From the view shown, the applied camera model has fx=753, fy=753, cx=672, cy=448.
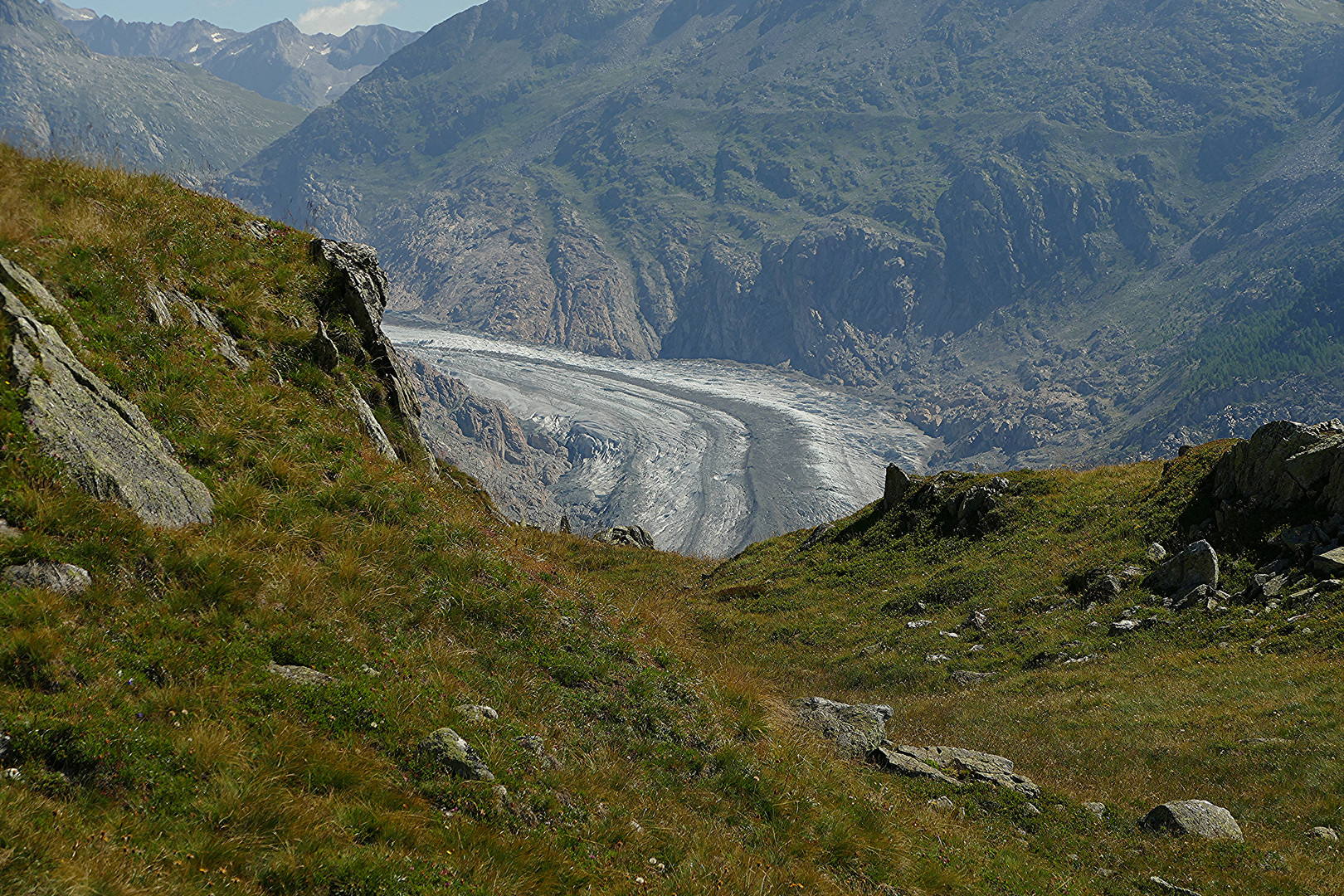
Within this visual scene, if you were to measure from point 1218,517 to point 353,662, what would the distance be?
27.8 meters

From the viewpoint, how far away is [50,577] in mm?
7762

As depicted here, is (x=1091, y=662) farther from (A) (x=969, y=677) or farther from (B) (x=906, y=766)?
(B) (x=906, y=766)

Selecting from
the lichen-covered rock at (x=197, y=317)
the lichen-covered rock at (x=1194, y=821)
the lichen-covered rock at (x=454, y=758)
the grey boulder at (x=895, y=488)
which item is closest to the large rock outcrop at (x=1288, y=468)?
the lichen-covered rock at (x=1194, y=821)

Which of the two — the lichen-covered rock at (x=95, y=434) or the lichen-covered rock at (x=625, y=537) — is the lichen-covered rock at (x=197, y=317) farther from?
the lichen-covered rock at (x=625, y=537)

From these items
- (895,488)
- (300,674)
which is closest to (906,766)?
(300,674)

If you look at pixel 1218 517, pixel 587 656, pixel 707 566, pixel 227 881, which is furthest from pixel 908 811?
pixel 707 566

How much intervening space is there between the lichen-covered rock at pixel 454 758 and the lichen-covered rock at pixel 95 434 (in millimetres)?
4483

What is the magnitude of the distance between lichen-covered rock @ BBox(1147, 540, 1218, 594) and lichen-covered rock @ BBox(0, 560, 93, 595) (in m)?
27.8

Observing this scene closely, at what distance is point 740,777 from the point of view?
1045cm

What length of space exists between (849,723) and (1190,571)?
14695 millimetres

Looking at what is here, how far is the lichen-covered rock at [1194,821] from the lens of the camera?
42.3 ft

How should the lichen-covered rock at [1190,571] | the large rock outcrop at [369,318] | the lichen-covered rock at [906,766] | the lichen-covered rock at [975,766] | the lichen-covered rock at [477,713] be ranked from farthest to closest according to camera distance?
the lichen-covered rock at [1190,571] → the large rock outcrop at [369,318] → the lichen-covered rock at [975,766] → the lichen-covered rock at [906,766] → the lichen-covered rock at [477,713]

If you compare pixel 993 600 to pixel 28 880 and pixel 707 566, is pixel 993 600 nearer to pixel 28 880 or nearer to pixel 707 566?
pixel 707 566

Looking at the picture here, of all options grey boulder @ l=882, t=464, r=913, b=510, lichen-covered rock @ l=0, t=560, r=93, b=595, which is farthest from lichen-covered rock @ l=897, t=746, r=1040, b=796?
grey boulder @ l=882, t=464, r=913, b=510
